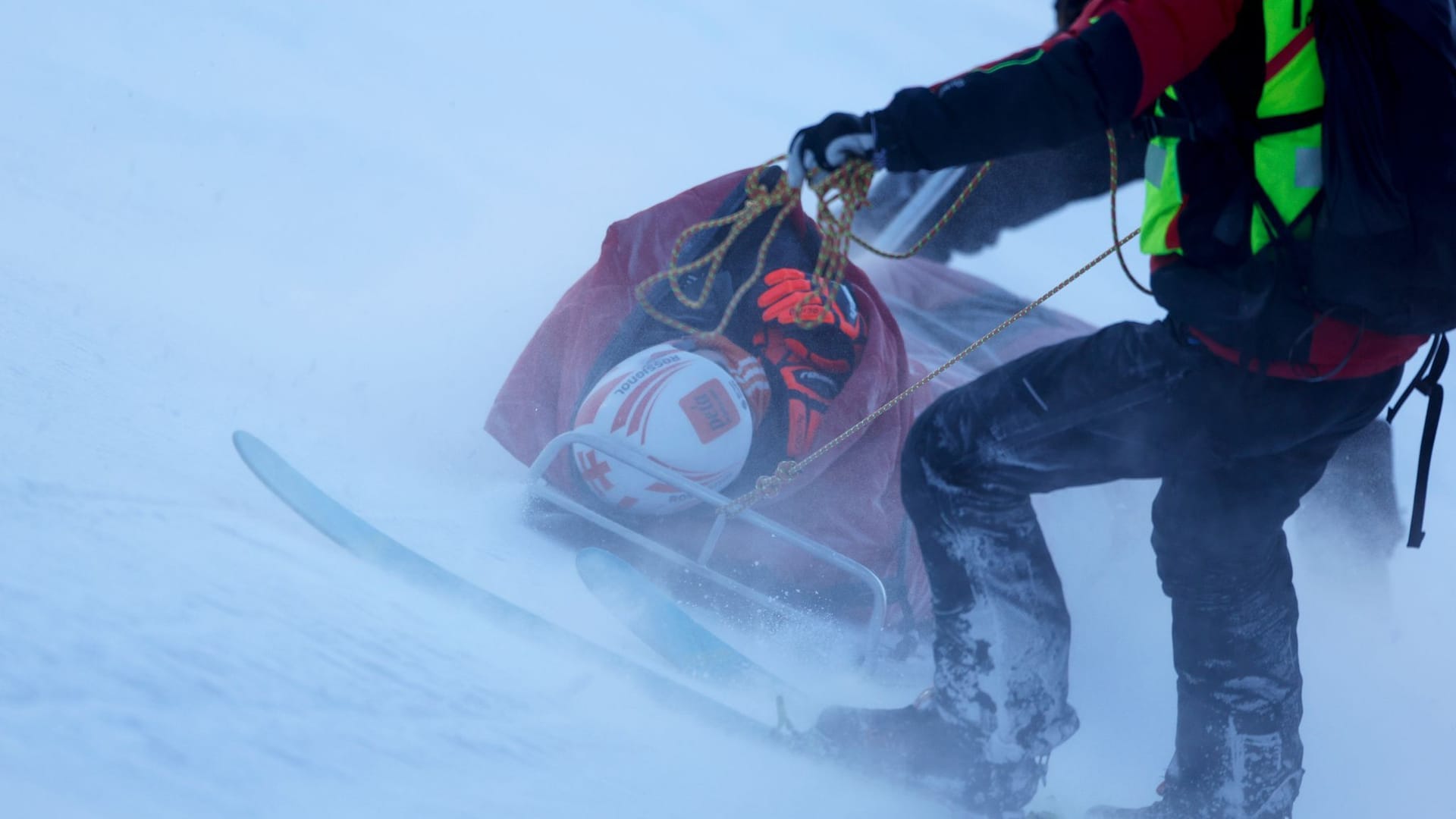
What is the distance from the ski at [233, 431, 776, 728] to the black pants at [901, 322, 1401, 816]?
0.33 m

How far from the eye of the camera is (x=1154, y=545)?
4.55ft

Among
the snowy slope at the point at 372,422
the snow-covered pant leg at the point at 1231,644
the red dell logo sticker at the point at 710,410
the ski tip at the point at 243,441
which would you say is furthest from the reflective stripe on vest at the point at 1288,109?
the ski tip at the point at 243,441

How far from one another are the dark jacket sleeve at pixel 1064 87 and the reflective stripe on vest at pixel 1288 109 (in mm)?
52

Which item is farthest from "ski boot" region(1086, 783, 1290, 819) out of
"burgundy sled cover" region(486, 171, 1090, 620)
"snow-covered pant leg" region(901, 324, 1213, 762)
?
"burgundy sled cover" region(486, 171, 1090, 620)

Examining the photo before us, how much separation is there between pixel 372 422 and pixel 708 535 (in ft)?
2.96

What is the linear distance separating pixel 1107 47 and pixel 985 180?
262 cm

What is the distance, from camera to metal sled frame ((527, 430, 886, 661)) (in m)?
1.93

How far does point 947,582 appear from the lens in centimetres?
137

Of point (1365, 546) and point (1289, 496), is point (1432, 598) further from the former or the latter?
point (1289, 496)

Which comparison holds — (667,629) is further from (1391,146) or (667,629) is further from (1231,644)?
(1391,146)

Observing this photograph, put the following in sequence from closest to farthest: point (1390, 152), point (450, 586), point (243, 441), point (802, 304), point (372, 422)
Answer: point (1390, 152) < point (450, 586) < point (243, 441) < point (802, 304) < point (372, 422)

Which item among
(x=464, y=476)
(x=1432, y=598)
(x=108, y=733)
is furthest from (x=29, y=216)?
(x=1432, y=598)

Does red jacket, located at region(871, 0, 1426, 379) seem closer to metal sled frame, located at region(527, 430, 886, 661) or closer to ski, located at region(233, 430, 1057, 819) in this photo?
ski, located at region(233, 430, 1057, 819)

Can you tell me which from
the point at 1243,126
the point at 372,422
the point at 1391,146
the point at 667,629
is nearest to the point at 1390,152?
the point at 1391,146
